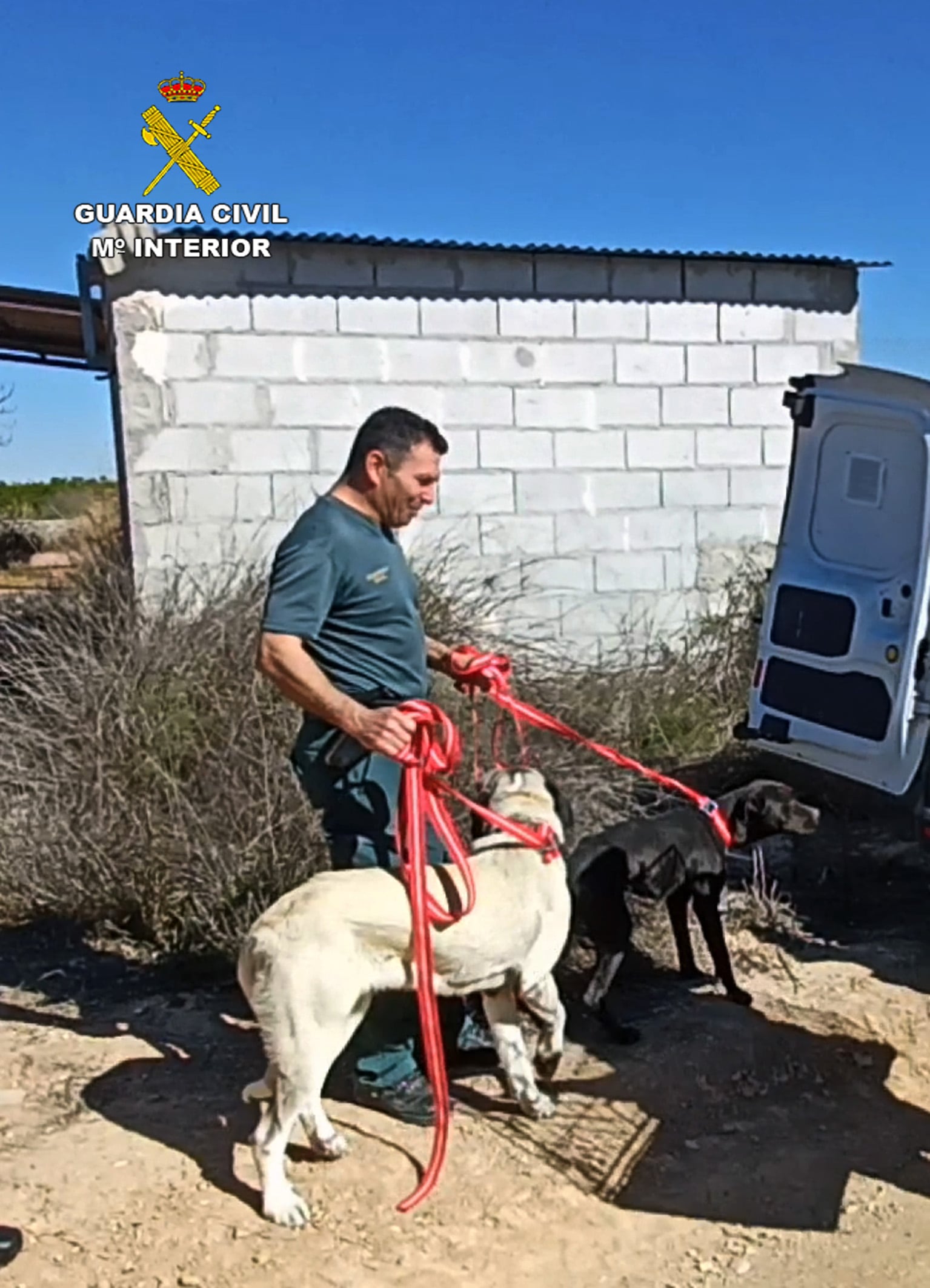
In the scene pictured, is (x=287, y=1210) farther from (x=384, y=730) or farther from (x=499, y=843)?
(x=384, y=730)

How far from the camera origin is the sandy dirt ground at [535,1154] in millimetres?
3359

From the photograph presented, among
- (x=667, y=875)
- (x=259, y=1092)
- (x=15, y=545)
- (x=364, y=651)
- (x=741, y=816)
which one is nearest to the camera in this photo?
(x=259, y=1092)

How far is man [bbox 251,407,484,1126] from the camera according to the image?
3.64 metres

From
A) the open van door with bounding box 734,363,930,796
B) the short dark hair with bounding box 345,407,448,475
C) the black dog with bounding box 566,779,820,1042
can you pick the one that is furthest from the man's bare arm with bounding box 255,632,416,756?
the open van door with bounding box 734,363,930,796

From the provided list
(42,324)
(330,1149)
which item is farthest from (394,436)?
(42,324)

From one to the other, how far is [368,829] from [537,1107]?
99 cm

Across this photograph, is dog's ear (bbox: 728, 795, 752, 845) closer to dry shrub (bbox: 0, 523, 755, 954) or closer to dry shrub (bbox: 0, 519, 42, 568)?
dry shrub (bbox: 0, 523, 755, 954)

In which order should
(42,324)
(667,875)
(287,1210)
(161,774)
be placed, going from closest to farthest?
(287,1210) → (667,875) → (161,774) → (42,324)

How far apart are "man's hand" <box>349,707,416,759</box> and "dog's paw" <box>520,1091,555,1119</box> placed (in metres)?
1.25

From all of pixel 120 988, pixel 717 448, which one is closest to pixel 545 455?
pixel 717 448

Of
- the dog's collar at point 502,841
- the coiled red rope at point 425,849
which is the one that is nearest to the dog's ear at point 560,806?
the dog's collar at point 502,841

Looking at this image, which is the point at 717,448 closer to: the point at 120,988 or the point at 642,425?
the point at 642,425

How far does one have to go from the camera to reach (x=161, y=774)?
5.67m

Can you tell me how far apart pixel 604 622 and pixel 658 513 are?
31.4 inches
